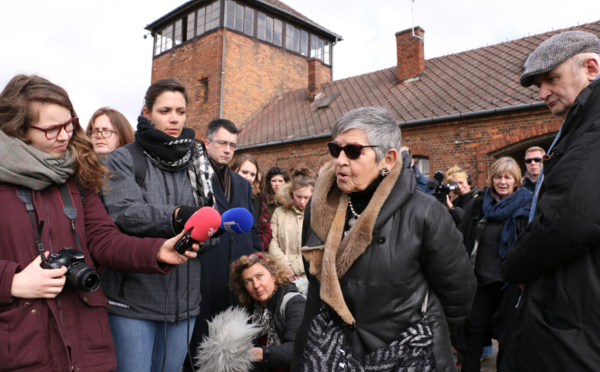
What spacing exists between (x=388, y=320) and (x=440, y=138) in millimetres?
11067

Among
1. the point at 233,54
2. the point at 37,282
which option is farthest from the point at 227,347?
the point at 233,54

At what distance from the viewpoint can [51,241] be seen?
174cm

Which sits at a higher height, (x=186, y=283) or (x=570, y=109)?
(x=570, y=109)

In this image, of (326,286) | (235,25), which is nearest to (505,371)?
(326,286)

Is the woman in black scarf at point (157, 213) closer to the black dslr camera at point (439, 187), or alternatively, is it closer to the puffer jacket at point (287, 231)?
the puffer jacket at point (287, 231)

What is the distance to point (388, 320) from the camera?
1.93m

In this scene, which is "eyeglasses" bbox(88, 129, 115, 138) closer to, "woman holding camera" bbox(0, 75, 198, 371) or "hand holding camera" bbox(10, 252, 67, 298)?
"woman holding camera" bbox(0, 75, 198, 371)

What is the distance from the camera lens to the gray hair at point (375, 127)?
2070 mm

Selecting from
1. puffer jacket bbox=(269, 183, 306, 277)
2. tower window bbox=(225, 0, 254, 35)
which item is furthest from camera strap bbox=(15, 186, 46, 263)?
tower window bbox=(225, 0, 254, 35)

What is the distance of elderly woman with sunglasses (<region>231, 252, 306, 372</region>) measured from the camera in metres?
3.11

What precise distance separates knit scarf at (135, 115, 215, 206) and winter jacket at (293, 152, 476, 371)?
0.88m

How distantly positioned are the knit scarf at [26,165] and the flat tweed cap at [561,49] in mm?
2321

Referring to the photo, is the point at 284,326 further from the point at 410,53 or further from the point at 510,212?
the point at 410,53

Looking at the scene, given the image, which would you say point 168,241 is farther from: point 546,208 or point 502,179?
point 502,179
